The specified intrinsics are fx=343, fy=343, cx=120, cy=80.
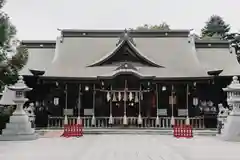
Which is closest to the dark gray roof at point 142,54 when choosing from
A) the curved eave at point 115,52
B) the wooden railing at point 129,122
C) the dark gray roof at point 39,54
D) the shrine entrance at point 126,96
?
the dark gray roof at point 39,54

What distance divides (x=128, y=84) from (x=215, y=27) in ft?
112

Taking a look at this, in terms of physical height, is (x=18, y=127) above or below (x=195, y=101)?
below

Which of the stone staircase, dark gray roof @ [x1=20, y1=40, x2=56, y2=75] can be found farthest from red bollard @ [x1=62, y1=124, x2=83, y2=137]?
dark gray roof @ [x1=20, y1=40, x2=56, y2=75]

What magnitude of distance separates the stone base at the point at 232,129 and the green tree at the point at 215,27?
3463 centimetres

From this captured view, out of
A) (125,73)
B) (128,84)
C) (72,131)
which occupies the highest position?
(125,73)

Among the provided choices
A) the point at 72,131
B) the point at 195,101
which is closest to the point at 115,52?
the point at 195,101

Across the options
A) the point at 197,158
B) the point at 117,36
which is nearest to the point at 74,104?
the point at 117,36

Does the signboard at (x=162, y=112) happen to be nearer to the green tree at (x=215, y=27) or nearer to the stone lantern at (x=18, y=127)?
the stone lantern at (x=18, y=127)

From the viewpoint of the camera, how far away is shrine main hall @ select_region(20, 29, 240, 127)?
21.7 m

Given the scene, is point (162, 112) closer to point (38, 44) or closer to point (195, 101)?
point (195, 101)

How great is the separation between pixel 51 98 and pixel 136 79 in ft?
19.4

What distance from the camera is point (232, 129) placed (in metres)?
16.1

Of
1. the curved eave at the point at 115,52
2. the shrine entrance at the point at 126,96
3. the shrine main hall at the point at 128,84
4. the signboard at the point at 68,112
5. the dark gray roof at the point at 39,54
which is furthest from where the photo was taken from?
the dark gray roof at the point at 39,54

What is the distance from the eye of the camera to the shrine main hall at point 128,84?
21.7 meters
